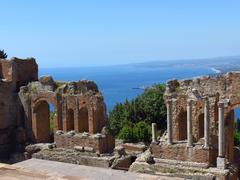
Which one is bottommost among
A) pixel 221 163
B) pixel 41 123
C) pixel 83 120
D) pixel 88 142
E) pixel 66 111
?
pixel 221 163

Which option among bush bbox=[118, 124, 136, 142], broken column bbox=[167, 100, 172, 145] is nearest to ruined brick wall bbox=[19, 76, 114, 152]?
broken column bbox=[167, 100, 172, 145]

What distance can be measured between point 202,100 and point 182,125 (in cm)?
202

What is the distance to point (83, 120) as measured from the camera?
74.4 ft

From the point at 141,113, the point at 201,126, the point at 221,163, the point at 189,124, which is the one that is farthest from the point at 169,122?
the point at 141,113

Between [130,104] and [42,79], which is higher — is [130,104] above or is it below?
below

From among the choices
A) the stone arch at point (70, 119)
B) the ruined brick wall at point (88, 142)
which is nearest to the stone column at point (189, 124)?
the ruined brick wall at point (88, 142)

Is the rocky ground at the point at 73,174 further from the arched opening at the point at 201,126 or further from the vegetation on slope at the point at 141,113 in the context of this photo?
the vegetation on slope at the point at 141,113

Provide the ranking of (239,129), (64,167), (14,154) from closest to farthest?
(64,167), (14,154), (239,129)

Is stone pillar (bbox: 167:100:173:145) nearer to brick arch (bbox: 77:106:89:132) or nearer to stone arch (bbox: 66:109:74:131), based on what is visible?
brick arch (bbox: 77:106:89:132)

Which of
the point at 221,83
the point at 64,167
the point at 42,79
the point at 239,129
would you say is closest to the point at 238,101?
the point at 221,83

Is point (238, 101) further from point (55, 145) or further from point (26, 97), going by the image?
point (26, 97)

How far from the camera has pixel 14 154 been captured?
23.9m

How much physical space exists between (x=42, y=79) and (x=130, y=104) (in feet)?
42.5

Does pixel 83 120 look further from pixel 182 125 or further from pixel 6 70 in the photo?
pixel 6 70
